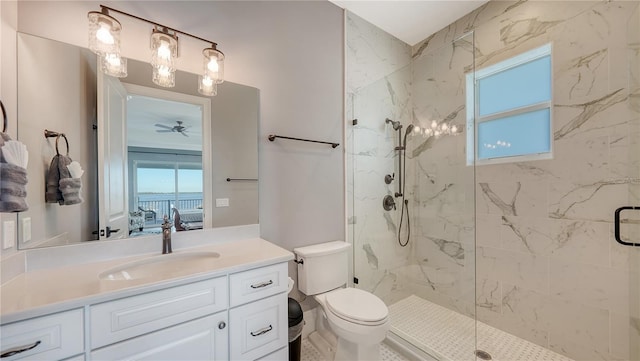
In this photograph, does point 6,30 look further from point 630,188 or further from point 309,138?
point 630,188

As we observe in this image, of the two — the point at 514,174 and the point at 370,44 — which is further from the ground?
the point at 370,44

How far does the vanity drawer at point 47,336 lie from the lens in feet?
2.40

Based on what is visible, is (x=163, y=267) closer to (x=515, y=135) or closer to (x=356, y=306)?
(x=356, y=306)

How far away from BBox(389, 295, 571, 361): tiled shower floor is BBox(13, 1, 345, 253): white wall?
961mm

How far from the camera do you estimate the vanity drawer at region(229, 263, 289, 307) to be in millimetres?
1151

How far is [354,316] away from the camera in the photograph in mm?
1481

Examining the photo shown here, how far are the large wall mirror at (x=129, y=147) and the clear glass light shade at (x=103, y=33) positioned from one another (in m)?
0.09

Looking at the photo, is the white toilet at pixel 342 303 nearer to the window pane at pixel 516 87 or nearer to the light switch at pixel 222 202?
the light switch at pixel 222 202

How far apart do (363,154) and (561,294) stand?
1.84 m

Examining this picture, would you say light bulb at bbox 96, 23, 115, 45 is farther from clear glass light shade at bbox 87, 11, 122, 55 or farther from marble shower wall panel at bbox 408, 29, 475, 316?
marble shower wall panel at bbox 408, 29, 475, 316

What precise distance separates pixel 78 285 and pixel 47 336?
0.19m

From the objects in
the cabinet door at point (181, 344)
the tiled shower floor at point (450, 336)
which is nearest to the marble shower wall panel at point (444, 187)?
the tiled shower floor at point (450, 336)

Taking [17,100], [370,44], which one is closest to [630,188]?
[370,44]

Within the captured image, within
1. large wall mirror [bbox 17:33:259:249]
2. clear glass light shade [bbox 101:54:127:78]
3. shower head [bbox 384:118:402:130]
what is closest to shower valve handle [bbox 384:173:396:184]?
shower head [bbox 384:118:402:130]
